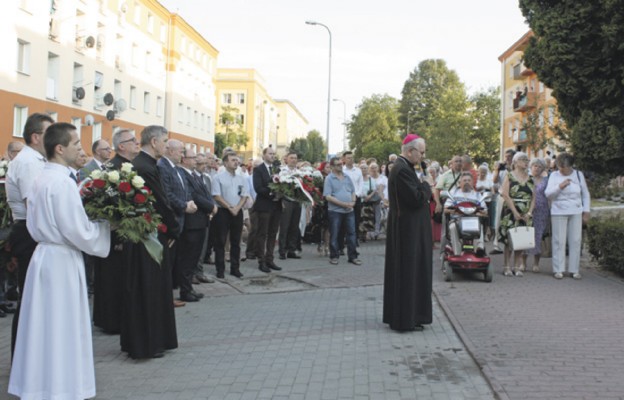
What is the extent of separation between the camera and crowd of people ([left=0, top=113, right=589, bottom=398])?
14.5 feet

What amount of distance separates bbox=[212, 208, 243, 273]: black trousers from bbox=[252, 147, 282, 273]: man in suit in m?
0.87

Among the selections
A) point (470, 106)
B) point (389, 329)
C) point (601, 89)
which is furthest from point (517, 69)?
point (389, 329)

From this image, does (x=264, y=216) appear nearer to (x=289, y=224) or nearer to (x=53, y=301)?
(x=289, y=224)

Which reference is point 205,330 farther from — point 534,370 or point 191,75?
point 191,75

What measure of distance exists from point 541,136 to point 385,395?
25019 mm

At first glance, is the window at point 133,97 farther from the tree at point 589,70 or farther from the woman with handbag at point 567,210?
the woman with handbag at point 567,210

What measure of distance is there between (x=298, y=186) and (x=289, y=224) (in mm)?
1708

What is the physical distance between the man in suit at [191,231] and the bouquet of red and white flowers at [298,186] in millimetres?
2530

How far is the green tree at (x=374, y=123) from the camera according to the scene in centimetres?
7762

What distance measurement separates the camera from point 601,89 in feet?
34.7

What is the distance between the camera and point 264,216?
11.5 meters

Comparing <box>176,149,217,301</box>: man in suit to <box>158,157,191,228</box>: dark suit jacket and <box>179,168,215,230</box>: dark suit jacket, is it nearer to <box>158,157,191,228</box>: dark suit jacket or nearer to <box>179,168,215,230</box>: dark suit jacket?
<box>179,168,215,230</box>: dark suit jacket

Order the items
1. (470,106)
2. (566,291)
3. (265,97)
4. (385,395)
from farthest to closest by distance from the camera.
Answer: (265,97)
(470,106)
(566,291)
(385,395)

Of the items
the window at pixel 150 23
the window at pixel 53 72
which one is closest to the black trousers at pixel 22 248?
the window at pixel 53 72
